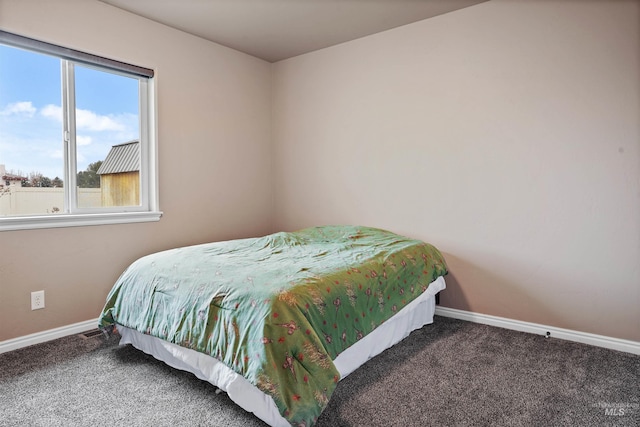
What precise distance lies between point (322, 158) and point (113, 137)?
181cm

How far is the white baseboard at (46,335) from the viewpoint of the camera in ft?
7.72

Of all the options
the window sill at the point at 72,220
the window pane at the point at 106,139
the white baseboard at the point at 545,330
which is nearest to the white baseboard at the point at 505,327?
the white baseboard at the point at 545,330

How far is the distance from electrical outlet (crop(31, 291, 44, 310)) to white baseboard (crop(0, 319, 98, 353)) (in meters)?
0.17

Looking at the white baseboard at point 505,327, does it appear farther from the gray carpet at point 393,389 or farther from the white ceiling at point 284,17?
the white ceiling at point 284,17

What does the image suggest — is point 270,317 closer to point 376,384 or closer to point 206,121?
point 376,384

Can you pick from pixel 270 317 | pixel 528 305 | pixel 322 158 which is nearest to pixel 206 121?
pixel 322 158

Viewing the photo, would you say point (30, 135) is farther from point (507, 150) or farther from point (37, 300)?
point (507, 150)

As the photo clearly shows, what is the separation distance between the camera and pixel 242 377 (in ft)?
5.24

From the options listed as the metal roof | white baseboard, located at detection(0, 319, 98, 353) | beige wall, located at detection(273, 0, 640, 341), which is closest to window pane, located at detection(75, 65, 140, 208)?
the metal roof

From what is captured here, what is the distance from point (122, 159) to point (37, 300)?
1.14m

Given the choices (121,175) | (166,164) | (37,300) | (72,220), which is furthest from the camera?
(166,164)

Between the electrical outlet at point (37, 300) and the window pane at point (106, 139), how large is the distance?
639 millimetres

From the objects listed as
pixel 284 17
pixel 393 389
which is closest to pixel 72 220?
pixel 284 17

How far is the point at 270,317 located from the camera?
5.06 ft
